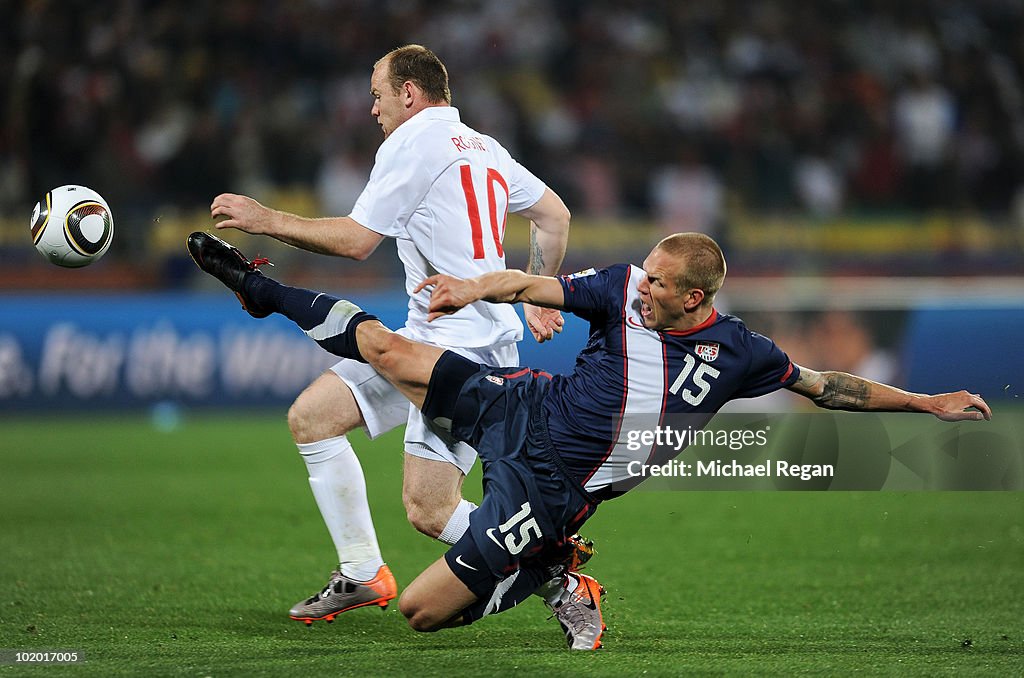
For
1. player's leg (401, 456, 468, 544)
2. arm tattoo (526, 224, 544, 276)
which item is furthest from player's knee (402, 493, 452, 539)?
arm tattoo (526, 224, 544, 276)

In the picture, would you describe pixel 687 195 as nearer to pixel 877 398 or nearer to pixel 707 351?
pixel 877 398

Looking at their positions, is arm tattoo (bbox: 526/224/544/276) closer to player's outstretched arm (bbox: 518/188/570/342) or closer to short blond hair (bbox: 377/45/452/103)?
player's outstretched arm (bbox: 518/188/570/342)

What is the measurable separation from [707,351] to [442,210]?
1.18 meters

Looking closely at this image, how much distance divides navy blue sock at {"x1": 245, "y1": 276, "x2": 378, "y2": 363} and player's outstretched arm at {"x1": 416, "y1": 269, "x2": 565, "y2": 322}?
2.34ft

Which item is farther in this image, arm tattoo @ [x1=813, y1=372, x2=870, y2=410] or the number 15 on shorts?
arm tattoo @ [x1=813, y1=372, x2=870, y2=410]

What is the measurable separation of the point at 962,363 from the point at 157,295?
7247 mm

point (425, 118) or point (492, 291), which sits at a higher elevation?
point (425, 118)

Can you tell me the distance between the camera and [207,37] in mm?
14586

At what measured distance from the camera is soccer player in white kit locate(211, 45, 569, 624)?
A: 191 inches

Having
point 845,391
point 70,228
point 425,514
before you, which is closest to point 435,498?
point 425,514

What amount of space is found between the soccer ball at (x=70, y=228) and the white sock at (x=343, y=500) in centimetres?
118

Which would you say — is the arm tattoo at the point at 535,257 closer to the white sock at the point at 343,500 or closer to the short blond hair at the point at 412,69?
the short blond hair at the point at 412,69

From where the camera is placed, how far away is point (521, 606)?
5.41m

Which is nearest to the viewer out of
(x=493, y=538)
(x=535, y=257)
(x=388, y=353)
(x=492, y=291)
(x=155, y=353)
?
(x=492, y=291)
